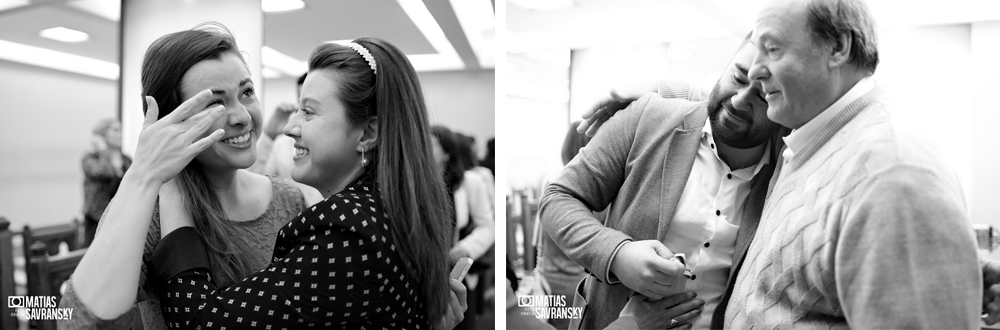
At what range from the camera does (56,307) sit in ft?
7.88

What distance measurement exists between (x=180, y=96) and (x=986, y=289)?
2.04 metres

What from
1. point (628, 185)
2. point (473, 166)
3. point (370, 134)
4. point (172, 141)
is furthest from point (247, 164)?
point (628, 185)

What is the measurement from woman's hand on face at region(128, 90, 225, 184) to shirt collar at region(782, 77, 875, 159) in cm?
141

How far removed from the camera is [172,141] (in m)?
1.72

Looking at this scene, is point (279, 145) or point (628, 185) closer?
point (628, 185)

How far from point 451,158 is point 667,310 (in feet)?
2.71

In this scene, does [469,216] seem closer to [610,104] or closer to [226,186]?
[610,104]

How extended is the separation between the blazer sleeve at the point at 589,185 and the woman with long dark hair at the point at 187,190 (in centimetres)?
80

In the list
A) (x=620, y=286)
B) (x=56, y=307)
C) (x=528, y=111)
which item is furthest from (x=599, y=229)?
(x=56, y=307)

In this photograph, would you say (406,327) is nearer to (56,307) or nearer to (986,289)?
(986,289)

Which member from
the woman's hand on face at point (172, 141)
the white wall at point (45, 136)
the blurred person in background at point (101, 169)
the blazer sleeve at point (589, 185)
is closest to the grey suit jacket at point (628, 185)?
the blazer sleeve at point (589, 185)

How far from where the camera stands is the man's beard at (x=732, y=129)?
5.85 feet

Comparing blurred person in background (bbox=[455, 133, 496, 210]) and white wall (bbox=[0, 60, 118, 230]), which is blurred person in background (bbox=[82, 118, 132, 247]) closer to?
white wall (bbox=[0, 60, 118, 230])

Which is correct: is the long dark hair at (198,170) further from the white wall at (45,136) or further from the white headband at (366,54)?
the white wall at (45,136)
